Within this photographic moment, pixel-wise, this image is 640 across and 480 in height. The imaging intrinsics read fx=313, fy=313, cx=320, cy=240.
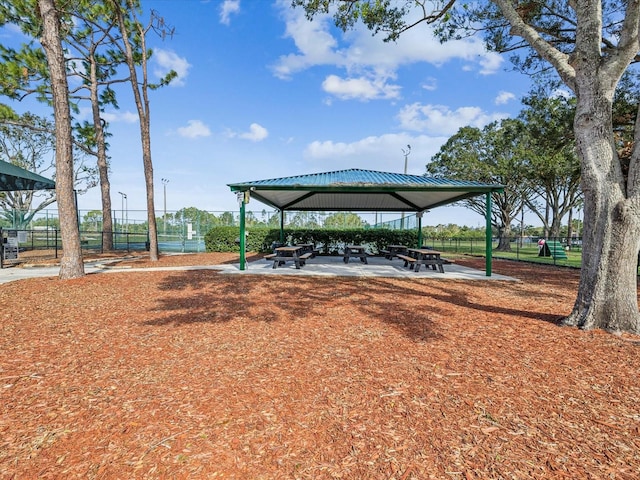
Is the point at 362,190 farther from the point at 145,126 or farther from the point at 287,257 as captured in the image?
the point at 145,126

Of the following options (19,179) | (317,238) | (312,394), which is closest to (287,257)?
(317,238)

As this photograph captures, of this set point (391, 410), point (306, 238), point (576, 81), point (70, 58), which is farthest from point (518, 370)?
point (70, 58)

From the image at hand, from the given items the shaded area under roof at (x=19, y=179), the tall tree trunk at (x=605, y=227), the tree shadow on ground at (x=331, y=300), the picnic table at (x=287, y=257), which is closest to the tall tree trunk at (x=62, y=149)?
the tree shadow on ground at (x=331, y=300)

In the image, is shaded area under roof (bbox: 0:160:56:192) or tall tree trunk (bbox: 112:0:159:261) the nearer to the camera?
shaded area under roof (bbox: 0:160:56:192)

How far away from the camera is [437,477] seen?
1825mm

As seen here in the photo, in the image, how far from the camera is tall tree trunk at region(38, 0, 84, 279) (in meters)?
7.60

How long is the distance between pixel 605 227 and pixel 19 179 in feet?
52.8

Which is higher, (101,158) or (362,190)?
(101,158)

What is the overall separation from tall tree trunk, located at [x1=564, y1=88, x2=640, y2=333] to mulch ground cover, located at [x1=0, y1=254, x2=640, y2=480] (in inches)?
15.1

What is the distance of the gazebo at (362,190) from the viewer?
937cm

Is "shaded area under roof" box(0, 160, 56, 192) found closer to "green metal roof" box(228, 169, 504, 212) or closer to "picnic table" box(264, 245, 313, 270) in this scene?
"green metal roof" box(228, 169, 504, 212)

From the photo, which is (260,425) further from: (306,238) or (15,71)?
(15,71)

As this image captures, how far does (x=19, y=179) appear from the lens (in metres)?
11.0

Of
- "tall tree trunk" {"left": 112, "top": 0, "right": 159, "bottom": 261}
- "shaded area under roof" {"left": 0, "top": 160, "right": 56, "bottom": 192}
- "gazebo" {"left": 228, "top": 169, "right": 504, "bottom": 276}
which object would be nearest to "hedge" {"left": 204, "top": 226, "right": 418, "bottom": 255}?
"gazebo" {"left": 228, "top": 169, "right": 504, "bottom": 276}
